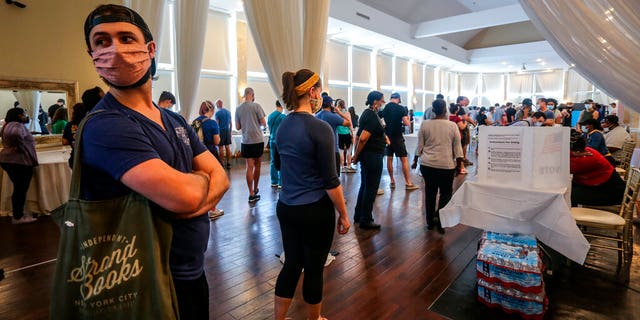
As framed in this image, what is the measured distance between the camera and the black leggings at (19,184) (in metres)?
3.81

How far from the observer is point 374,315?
2.09m

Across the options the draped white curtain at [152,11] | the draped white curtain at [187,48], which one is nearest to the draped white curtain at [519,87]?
the draped white curtain at [187,48]

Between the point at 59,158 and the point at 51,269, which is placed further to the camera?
the point at 59,158

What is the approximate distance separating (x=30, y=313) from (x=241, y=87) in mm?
7404

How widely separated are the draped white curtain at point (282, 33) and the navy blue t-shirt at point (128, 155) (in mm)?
3535

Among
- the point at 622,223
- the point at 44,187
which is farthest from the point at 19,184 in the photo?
the point at 622,223

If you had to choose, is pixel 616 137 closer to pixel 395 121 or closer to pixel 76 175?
pixel 395 121

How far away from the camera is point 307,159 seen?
1629 millimetres

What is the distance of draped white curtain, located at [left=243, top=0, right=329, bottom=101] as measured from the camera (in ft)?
14.3

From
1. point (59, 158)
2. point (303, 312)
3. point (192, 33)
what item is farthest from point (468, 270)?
point (59, 158)

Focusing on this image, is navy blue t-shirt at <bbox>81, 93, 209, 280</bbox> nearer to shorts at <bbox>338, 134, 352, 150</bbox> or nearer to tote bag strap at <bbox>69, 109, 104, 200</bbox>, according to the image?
tote bag strap at <bbox>69, 109, 104, 200</bbox>

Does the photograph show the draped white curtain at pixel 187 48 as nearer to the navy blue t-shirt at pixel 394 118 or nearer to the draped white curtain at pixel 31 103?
the draped white curtain at pixel 31 103

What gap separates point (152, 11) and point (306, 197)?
374 cm

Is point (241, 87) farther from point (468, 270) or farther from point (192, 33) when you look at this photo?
point (468, 270)
